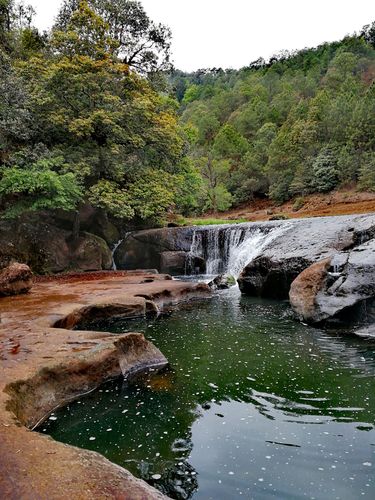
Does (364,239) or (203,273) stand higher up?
(364,239)

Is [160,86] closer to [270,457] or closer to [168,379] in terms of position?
[168,379]

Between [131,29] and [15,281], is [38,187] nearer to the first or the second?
[15,281]

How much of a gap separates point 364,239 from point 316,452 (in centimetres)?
904

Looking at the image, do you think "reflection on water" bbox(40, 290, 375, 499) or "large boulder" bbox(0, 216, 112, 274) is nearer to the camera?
"reflection on water" bbox(40, 290, 375, 499)

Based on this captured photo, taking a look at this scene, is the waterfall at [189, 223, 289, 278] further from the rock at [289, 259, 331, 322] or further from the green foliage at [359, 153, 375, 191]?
the green foliage at [359, 153, 375, 191]

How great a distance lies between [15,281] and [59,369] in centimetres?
670

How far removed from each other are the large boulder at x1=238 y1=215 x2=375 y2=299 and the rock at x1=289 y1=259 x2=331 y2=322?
1063mm

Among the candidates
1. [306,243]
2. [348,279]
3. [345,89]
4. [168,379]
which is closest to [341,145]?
[345,89]

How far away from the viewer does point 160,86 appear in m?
23.7

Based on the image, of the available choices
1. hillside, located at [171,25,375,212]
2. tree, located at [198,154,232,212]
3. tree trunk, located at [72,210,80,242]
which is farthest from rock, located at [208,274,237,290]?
tree, located at [198,154,232,212]

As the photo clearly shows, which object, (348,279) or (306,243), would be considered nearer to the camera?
(348,279)

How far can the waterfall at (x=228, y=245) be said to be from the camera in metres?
17.2

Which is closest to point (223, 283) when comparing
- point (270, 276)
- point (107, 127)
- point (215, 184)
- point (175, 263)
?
point (270, 276)

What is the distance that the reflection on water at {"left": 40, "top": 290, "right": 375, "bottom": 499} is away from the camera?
3.71 m
